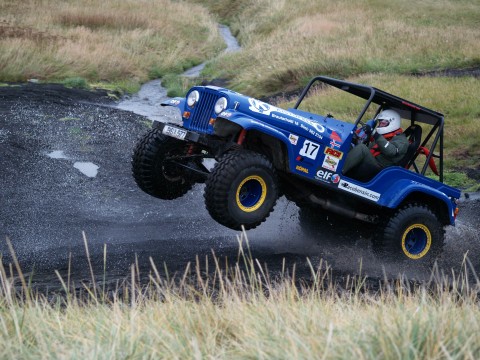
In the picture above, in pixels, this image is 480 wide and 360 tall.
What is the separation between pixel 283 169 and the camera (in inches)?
330

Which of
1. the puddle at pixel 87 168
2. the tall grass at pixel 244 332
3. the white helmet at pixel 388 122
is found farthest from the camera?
the puddle at pixel 87 168

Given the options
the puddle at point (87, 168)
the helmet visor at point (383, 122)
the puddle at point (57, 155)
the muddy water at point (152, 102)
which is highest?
the helmet visor at point (383, 122)

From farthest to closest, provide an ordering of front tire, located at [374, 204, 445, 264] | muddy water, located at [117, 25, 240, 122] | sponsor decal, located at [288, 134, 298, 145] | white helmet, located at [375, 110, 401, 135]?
1. muddy water, located at [117, 25, 240, 122]
2. white helmet, located at [375, 110, 401, 135]
3. front tire, located at [374, 204, 445, 264]
4. sponsor decal, located at [288, 134, 298, 145]

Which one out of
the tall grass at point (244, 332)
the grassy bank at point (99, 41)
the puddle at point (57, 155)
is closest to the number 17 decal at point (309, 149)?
the tall grass at point (244, 332)

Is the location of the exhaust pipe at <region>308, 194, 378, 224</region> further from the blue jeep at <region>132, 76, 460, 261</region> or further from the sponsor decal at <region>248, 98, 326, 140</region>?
the sponsor decal at <region>248, 98, 326, 140</region>

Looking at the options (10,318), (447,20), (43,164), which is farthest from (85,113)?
(447,20)

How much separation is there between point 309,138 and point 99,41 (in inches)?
782

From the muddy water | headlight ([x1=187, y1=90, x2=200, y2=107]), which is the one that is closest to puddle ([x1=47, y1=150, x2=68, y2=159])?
the muddy water

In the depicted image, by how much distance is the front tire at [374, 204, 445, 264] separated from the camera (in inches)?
354

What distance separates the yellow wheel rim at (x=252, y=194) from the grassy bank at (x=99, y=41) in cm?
1451

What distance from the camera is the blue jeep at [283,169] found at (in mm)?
7828

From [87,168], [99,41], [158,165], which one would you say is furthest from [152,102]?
[158,165]

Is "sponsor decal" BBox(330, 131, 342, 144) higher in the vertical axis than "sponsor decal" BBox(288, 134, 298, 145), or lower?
higher

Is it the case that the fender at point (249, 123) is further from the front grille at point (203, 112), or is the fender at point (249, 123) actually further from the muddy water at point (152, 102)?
the muddy water at point (152, 102)
